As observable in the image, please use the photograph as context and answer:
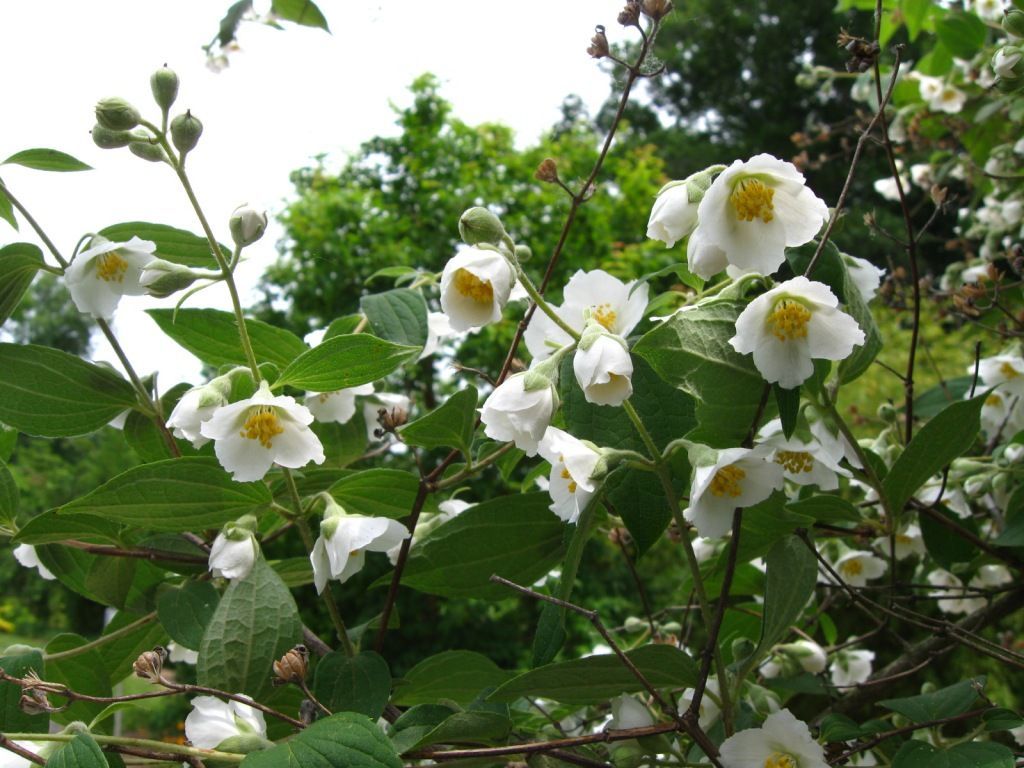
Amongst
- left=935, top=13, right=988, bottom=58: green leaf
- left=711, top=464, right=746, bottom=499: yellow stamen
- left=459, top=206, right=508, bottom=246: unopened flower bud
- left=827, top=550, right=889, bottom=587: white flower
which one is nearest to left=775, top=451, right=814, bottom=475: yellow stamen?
left=711, top=464, right=746, bottom=499: yellow stamen

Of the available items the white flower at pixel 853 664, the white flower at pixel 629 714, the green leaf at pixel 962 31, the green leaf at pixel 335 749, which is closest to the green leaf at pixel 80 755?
the green leaf at pixel 335 749

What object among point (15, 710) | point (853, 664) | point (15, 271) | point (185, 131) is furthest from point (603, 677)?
point (853, 664)

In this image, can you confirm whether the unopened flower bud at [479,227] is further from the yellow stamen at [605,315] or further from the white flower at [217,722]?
the white flower at [217,722]

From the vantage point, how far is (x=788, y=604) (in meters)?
0.85

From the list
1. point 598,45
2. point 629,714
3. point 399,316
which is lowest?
point 629,714

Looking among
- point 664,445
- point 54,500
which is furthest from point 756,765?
point 54,500

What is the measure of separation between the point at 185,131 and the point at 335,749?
60 cm

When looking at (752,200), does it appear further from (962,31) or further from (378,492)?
(962,31)

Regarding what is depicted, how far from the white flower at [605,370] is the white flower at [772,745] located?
13.3 inches

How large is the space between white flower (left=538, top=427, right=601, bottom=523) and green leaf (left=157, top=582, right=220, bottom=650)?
1.27 feet

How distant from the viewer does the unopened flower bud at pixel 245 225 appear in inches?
35.4

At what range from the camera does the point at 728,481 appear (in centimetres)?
82

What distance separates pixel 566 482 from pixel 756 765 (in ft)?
1.02

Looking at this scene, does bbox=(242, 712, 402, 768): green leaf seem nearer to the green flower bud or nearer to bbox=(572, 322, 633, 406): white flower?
bbox=(572, 322, 633, 406): white flower
